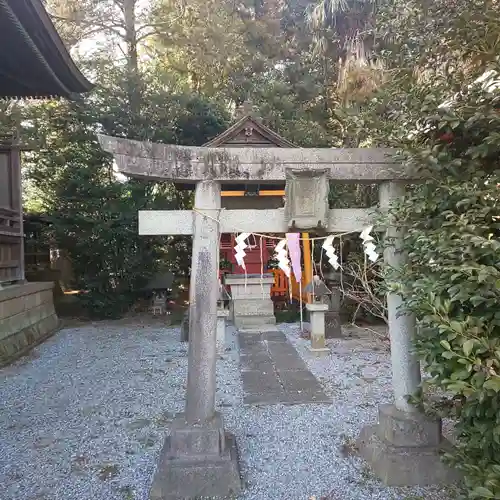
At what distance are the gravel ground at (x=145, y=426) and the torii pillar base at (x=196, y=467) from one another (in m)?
0.16

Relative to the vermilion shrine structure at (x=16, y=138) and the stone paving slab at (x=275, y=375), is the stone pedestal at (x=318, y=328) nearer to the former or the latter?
the stone paving slab at (x=275, y=375)

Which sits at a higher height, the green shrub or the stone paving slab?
the green shrub

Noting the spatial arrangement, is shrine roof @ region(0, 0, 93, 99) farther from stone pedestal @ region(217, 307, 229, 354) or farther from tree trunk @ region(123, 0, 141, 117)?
tree trunk @ region(123, 0, 141, 117)

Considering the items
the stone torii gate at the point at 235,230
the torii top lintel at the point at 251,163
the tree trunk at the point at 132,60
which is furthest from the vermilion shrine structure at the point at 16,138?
the tree trunk at the point at 132,60

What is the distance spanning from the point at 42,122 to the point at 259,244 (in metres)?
6.27

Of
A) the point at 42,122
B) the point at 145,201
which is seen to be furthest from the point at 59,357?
the point at 42,122

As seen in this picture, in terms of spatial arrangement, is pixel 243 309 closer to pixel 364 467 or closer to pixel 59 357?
pixel 59 357

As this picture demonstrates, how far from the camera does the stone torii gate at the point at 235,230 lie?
9.99ft

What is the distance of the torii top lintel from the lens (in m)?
3.04

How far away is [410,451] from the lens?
314cm

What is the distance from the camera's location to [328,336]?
26.7ft

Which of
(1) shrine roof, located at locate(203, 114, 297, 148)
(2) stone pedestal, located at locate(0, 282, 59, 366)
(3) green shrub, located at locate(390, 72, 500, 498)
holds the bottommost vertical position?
(2) stone pedestal, located at locate(0, 282, 59, 366)

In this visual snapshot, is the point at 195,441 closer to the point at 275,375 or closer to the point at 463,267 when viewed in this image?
the point at 463,267

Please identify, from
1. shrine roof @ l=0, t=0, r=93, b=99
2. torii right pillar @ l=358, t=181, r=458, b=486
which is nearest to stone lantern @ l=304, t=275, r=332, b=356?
torii right pillar @ l=358, t=181, r=458, b=486
